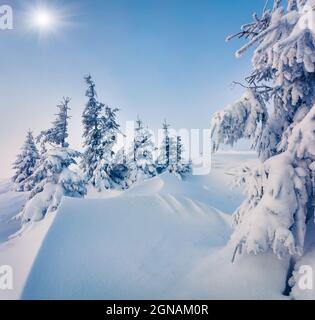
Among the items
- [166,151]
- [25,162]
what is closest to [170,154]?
[166,151]

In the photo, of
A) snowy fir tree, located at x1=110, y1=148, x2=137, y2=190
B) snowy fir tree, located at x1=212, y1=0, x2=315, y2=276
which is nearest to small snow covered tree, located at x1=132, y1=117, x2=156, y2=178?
snowy fir tree, located at x1=110, y1=148, x2=137, y2=190

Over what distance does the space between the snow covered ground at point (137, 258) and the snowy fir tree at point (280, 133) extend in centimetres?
94

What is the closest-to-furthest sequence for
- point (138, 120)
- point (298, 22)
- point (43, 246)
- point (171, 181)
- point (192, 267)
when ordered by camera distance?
point (298, 22) < point (192, 267) < point (43, 246) < point (171, 181) < point (138, 120)

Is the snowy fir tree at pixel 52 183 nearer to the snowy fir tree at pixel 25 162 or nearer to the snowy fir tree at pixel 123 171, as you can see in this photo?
the snowy fir tree at pixel 123 171

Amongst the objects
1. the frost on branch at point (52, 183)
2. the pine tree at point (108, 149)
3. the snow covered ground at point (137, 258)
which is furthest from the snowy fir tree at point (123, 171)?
the snow covered ground at point (137, 258)

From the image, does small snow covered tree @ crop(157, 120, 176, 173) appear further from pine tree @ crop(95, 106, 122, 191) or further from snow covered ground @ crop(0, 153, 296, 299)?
snow covered ground @ crop(0, 153, 296, 299)

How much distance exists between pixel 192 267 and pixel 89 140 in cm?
2241

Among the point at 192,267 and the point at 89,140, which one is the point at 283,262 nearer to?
the point at 192,267

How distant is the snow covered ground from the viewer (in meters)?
6.62

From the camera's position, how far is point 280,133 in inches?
288

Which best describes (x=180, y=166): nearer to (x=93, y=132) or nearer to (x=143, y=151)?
(x=143, y=151)

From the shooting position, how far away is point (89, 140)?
28.2 meters

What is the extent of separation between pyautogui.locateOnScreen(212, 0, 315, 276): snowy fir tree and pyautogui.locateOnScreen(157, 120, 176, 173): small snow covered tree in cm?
2645
